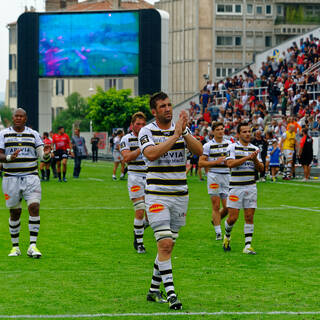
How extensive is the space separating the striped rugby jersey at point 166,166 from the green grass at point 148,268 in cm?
119

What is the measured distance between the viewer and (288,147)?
31.1 metres

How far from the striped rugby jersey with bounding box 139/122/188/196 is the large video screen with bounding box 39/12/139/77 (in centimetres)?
4911

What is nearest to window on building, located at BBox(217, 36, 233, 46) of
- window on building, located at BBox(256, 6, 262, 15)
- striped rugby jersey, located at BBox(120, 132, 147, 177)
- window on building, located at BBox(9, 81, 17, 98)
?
window on building, located at BBox(256, 6, 262, 15)

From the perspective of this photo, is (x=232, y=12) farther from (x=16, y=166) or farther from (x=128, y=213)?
(x=16, y=166)

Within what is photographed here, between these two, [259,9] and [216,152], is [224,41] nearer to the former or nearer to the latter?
[259,9]

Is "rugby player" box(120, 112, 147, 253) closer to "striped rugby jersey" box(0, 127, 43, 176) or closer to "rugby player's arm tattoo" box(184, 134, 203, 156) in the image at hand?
"striped rugby jersey" box(0, 127, 43, 176)

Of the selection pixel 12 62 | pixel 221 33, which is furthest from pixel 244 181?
pixel 12 62

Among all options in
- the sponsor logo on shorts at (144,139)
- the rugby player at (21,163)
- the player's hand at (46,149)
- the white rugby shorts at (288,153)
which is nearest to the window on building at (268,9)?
the white rugby shorts at (288,153)

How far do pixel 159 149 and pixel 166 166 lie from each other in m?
0.35

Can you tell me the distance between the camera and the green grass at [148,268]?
28.4 ft

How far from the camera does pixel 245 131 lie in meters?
12.4

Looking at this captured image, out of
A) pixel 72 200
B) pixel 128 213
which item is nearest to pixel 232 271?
pixel 128 213

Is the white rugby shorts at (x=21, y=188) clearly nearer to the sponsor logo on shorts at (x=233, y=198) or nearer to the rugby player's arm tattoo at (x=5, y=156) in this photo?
the rugby player's arm tattoo at (x=5, y=156)

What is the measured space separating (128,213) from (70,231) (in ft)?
12.1
